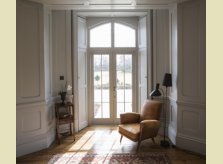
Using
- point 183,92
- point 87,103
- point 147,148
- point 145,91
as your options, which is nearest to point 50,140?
point 87,103

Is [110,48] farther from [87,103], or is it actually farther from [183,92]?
[183,92]

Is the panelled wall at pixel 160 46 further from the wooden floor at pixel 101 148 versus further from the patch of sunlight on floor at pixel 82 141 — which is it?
the patch of sunlight on floor at pixel 82 141

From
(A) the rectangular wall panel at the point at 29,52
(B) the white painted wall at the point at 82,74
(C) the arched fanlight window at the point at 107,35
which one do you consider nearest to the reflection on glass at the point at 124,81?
(C) the arched fanlight window at the point at 107,35

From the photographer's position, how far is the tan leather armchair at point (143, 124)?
4.07 metres

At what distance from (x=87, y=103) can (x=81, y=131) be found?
0.82m

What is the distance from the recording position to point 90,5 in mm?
4285

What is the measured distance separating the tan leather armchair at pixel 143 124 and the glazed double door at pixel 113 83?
1.31 meters

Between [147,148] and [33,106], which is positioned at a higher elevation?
[33,106]

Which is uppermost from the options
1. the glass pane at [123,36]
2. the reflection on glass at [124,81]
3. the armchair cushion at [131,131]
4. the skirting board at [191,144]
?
the glass pane at [123,36]

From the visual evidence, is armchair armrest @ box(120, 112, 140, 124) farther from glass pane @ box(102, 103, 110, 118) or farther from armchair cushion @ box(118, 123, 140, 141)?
glass pane @ box(102, 103, 110, 118)

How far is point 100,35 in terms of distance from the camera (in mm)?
5934

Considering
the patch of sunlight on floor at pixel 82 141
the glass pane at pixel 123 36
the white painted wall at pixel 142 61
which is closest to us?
the patch of sunlight on floor at pixel 82 141

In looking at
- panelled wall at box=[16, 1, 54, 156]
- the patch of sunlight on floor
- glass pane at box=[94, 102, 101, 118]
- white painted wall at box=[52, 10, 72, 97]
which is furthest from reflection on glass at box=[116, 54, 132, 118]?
panelled wall at box=[16, 1, 54, 156]

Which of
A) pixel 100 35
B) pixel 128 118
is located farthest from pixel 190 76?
pixel 100 35
